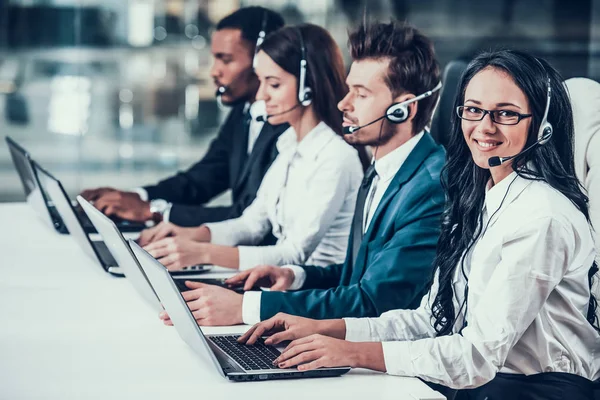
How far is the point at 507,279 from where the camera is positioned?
1594 mm

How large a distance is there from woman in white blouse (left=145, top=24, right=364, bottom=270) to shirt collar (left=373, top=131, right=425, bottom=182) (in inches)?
15.2

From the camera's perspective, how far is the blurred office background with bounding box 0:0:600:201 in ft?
20.3

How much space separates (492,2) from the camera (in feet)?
22.5

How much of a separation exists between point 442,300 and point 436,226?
0.91 feet

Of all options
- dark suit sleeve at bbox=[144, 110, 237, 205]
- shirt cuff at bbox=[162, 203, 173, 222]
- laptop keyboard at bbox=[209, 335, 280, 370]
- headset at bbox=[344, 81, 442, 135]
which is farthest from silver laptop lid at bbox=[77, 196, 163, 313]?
dark suit sleeve at bbox=[144, 110, 237, 205]

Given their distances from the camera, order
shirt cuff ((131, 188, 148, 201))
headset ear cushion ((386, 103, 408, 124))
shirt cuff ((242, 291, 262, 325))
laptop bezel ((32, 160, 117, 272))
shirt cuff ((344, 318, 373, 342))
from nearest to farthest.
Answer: shirt cuff ((344, 318, 373, 342)) < shirt cuff ((242, 291, 262, 325)) < headset ear cushion ((386, 103, 408, 124)) < laptop bezel ((32, 160, 117, 272)) < shirt cuff ((131, 188, 148, 201))

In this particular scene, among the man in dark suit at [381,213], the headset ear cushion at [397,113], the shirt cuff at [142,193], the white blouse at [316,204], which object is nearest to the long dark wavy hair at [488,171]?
the man in dark suit at [381,213]

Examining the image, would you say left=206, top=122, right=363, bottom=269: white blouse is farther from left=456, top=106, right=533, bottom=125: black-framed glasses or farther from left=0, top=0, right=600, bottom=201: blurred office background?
left=0, top=0, right=600, bottom=201: blurred office background

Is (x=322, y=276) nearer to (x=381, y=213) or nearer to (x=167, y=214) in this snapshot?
(x=381, y=213)

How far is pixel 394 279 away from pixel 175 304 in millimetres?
545

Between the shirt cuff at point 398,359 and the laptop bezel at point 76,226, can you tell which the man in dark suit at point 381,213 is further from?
the laptop bezel at point 76,226

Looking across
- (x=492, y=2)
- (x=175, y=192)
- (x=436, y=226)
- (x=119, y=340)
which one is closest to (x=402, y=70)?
(x=436, y=226)

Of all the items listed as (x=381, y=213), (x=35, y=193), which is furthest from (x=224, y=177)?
(x=381, y=213)

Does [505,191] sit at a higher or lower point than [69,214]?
higher
